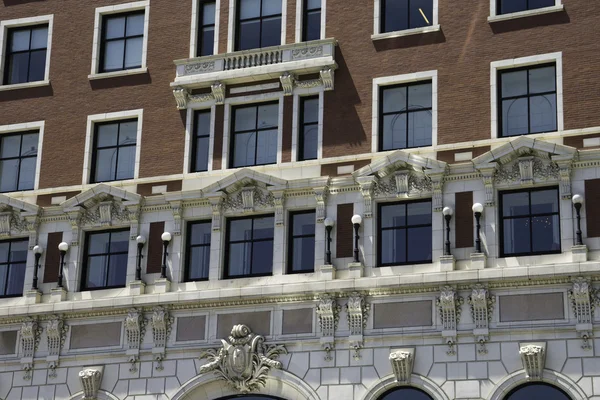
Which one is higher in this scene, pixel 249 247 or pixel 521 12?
pixel 521 12

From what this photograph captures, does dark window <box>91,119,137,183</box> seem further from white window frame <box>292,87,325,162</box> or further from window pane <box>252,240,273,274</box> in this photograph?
white window frame <box>292,87,325,162</box>

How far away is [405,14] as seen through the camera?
4319 cm

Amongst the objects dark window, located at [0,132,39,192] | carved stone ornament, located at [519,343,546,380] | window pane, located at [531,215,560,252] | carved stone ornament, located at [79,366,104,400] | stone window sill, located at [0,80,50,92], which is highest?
stone window sill, located at [0,80,50,92]

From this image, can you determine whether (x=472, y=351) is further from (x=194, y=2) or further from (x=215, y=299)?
(x=194, y=2)

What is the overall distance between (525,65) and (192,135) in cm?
1080

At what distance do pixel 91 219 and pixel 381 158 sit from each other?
32.0 ft

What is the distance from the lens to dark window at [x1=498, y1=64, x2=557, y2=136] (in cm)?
4034

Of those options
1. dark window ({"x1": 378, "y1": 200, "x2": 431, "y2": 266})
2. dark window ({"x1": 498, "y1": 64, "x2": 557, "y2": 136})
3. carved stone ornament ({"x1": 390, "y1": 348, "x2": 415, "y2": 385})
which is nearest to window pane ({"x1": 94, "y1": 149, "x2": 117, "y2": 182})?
dark window ({"x1": 378, "y1": 200, "x2": 431, "y2": 266})

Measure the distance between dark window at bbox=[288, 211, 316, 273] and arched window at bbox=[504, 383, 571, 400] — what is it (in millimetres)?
7199

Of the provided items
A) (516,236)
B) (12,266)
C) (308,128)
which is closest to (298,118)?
(308,128)

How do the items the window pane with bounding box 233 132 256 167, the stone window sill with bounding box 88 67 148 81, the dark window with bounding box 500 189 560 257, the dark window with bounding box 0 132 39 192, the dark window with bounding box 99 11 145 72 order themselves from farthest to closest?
the dark window with bounding box 99 11 145 72
the dark window with bounding box 0 132 39 192
the stone window sill with bounding box 88 67 148 81
the window pane with bounding box 233 132 256 167
the dark window with bounding box 500 189 560 257

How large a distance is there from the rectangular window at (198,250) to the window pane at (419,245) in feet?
21.1

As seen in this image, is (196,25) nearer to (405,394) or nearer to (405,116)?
(405,116)

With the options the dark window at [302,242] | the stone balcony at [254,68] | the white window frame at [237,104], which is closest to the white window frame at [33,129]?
the stone balcony at [254,68]
